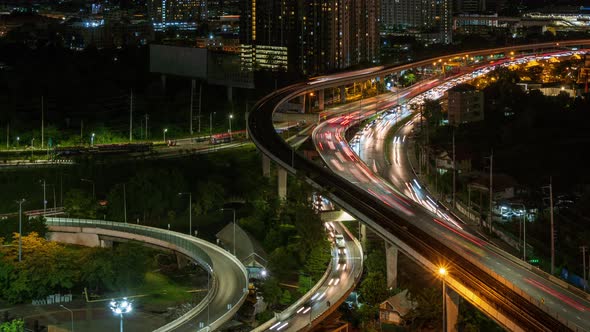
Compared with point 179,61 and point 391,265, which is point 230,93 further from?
point 391,265

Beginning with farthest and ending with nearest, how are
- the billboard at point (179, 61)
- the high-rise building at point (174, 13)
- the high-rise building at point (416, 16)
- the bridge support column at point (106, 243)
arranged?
the high-rise building at point (174, 13), the high-rise building at point (416, 16), the billboard at point (179, 61), the bridge support column at point (106, 243)

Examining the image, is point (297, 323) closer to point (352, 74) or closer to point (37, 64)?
point (352, 74)

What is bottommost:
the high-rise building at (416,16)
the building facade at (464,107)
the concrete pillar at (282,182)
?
the concrete pillar at (282,182)

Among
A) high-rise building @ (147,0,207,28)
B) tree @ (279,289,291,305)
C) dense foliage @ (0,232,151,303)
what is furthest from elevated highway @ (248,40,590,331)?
high-rise building @ (147,0,207,28)

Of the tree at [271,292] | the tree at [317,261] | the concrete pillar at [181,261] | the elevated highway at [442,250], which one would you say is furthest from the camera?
the concrete pillar at [181,261]

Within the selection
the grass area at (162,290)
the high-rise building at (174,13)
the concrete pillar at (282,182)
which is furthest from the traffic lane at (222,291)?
the high-rise building at (174,13)

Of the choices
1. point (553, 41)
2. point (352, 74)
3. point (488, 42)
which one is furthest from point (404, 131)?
point (488, 42)

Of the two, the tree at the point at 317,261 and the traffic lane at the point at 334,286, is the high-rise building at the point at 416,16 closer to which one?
the traffic lane at the point at 334,286

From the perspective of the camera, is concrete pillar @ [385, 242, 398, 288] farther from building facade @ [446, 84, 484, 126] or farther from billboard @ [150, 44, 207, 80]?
billboard @ [150, 44, 207, 80]
